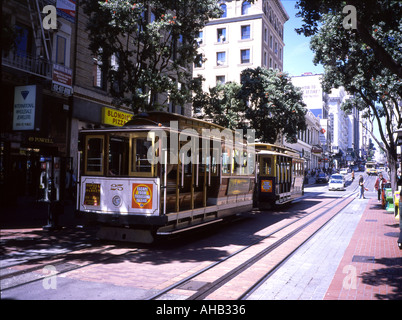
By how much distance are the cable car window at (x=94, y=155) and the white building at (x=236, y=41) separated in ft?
115

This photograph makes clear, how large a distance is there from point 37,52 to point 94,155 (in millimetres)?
8587

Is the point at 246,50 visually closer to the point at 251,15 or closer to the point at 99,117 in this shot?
the point at 251,15

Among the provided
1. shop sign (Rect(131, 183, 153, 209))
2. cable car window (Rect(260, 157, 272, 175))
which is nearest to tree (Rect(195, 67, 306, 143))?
cable car window (Rect(260, 157, 272, 175))

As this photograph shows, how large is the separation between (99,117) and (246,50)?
29510 mm

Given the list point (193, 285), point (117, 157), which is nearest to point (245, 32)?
point (117, 157)

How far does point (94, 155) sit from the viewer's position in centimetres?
923

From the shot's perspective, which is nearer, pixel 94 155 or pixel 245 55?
pixel 94 155

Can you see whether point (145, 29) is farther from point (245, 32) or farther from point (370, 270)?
point (245, 32)

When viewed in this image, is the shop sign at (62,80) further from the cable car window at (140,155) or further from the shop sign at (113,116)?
the cable car window at (140,155)

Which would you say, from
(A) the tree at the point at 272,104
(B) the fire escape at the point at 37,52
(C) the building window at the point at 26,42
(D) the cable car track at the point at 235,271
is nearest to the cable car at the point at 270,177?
(D) the cable car track at the point at 235,271

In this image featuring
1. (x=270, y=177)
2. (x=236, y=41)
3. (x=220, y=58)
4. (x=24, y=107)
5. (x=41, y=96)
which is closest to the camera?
(x=41, y=96)

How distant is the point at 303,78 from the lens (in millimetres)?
75250

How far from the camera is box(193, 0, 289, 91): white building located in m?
43.5

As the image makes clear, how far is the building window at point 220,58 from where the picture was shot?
4509 cm
